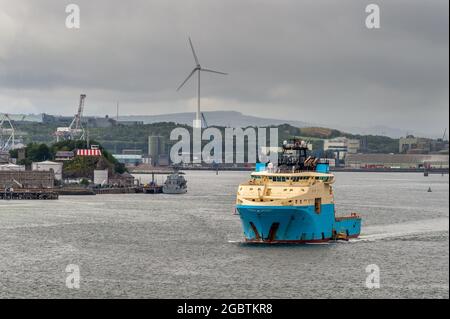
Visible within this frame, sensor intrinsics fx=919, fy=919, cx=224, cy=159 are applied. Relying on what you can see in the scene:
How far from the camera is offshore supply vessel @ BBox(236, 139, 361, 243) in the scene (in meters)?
63.4

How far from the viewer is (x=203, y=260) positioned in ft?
201

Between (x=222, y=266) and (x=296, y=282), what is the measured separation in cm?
670

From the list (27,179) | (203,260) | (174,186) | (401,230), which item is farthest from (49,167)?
(203,260)

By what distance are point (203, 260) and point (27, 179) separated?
110m

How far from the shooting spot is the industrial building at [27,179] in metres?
163

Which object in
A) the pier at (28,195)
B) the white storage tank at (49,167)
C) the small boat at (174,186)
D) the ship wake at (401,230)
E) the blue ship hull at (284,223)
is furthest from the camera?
the white storage tank at (49,167)

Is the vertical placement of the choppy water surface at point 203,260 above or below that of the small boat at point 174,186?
below

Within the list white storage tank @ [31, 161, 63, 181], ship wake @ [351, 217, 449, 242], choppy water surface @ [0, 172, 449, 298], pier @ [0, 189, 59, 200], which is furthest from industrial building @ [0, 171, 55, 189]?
ship wake @ [351, 217, 449, 242]

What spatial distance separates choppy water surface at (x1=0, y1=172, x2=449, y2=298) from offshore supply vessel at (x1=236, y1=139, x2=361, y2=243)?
52.3 inches

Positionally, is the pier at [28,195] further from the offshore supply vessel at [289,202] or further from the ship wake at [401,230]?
the offshore supply vessel at [289,202]

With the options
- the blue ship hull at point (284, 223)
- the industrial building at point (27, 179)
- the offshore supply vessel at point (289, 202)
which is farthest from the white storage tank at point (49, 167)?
the blue ship hull at point (284, 223)

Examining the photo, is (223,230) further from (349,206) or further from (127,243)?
(349,206)

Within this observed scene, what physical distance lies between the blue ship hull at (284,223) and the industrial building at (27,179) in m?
103
